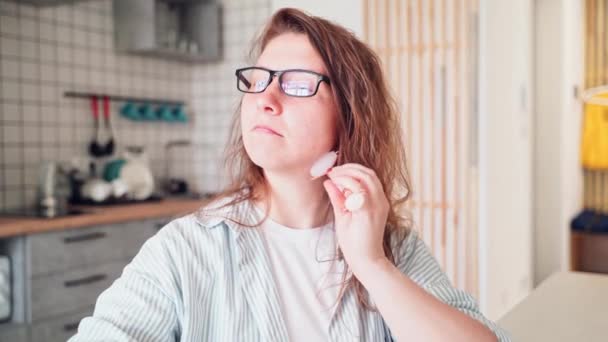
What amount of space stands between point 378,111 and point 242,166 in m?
0.31

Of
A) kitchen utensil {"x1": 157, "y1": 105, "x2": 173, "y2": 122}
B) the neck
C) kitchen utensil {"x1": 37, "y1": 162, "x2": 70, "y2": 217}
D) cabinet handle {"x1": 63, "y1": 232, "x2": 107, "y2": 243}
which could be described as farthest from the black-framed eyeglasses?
kitchen utensil {"x1": 157, "y1": 105, "x2": 173, "y2": 122}

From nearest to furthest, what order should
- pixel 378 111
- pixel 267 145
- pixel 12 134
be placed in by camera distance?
pixel 267 145 → pixel 378 111 → pixel 12 134

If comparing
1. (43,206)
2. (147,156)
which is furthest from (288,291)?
(147,156)

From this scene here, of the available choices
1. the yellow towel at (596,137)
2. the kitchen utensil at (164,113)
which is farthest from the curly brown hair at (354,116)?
the yellow towel at (596,137)

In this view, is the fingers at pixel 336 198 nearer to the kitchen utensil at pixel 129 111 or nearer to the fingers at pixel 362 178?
the fingers at pixel 362 178

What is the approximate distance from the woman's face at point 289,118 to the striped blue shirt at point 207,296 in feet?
0.49

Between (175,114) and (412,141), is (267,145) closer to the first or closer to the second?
(412,141)

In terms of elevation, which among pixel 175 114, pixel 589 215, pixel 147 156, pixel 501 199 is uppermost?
pixel 175 114

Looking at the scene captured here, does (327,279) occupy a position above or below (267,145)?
below

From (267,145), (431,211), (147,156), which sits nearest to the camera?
(267,145)

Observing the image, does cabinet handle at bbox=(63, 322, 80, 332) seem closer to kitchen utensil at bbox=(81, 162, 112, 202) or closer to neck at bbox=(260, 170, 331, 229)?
kitchen utensil at bbox=(81, 162, 112, 202)

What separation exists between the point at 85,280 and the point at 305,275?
188 centimetres

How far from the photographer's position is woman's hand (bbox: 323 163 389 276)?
93 centimetres

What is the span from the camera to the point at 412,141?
10.8 ft
